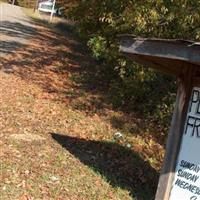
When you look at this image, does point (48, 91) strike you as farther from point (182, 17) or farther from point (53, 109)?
point (182, 17)

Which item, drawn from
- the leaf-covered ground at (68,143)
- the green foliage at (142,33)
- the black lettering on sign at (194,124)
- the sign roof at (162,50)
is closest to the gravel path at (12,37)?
the leaf-covered ground at (68,143)

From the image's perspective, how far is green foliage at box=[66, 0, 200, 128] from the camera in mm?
10281

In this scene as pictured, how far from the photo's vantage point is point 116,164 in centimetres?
852

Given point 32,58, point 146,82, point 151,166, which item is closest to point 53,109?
point 146,82

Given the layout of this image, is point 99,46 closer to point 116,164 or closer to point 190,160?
point 116,164

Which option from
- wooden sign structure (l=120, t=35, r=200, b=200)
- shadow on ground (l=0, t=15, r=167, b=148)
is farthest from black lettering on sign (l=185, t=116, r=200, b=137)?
shadow on ground (l=0, t=15, r=167, b=148)

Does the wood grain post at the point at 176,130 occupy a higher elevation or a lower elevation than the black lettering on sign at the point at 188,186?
higher

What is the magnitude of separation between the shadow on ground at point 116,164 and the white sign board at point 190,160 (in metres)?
0.92

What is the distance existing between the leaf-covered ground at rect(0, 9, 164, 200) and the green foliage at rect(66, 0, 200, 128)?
1.65 ft

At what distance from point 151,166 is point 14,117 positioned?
2.60 m

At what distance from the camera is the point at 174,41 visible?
19.5ft

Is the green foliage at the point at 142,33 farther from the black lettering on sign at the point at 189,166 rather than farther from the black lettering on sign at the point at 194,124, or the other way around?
Answer: the black lettering on sign at the point at 189,166

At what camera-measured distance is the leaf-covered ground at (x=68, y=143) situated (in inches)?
291

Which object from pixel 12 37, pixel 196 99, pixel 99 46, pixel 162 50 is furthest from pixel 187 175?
pixel 12 37
